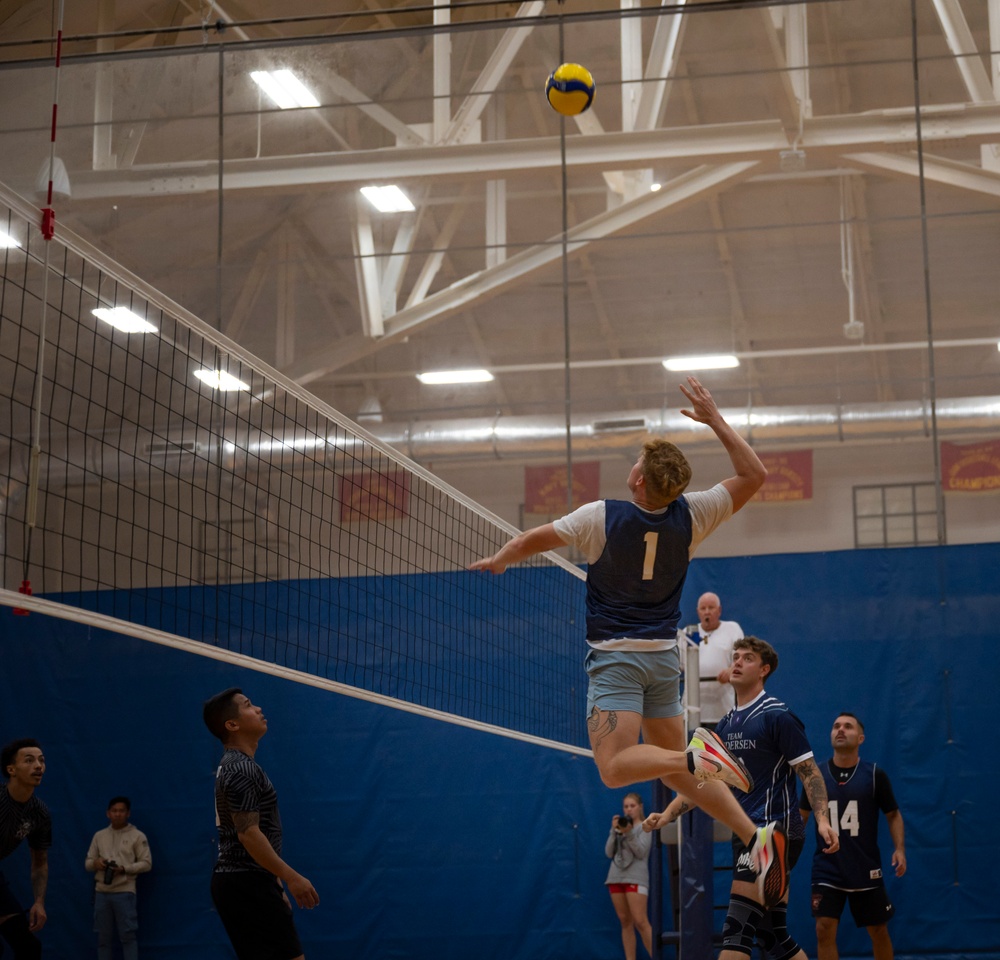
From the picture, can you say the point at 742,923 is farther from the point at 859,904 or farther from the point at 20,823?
the point at 20,823

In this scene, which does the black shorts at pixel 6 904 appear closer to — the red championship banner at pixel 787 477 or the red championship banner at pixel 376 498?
the red championship banner at pixel 376 498

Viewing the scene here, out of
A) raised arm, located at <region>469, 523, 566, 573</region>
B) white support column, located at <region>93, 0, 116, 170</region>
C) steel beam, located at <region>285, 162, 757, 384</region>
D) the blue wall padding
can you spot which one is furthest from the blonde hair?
white support column, located at <region>93, 0, 116, 170</region>

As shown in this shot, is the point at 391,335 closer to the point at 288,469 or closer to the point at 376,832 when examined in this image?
the point at 288,469

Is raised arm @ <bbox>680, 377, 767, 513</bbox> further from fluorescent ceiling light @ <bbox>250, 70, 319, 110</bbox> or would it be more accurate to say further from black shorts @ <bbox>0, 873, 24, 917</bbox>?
fluorescent ceiling light @ <bbox>250, 70, 319, 110</bbox>

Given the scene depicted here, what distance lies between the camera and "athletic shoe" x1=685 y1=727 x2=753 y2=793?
5.60 m

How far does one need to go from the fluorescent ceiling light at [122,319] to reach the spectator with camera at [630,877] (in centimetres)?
641

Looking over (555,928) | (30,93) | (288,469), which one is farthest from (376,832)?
(30,93)

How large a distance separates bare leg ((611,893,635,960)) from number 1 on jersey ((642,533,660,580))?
20.8ft

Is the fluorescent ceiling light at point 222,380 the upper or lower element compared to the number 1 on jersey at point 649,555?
upper

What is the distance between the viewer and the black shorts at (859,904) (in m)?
9.61

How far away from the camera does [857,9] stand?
40.4 feet

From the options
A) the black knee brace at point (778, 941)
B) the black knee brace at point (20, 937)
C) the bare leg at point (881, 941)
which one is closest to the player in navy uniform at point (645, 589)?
the black knee brace at point (778, 941)

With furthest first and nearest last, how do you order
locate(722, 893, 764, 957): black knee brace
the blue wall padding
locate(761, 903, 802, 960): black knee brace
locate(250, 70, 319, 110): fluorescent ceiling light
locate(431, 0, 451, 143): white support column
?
locate(250, 70, 319, 110): fluorescent ceiling light
locate(431, 0, 451, 143): white support column
the blue wall padding
locate(761, 903, 802, 960): black knee brace
locate(722, 893, 764, 957): black knee brace

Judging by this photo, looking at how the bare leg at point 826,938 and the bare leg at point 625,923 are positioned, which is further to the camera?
the bare leg at point 625,923
